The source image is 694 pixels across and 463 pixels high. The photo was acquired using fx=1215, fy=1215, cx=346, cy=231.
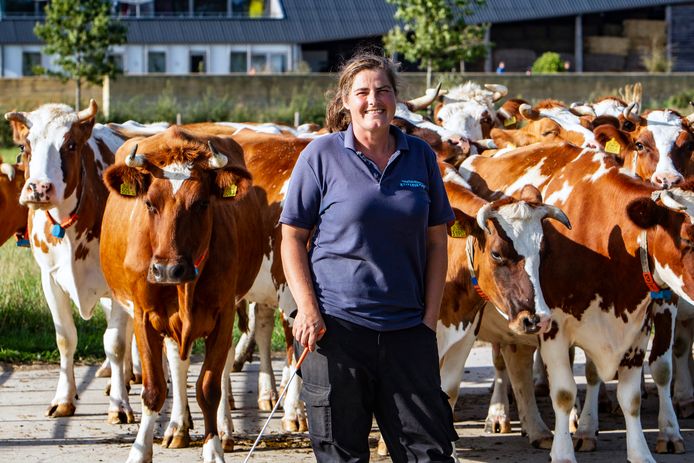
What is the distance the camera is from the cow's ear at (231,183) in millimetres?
7551

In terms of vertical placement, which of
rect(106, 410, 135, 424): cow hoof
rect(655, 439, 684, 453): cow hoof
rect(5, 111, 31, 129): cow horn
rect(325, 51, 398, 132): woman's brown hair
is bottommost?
rect(106, 410, 135, 424): cow hoof

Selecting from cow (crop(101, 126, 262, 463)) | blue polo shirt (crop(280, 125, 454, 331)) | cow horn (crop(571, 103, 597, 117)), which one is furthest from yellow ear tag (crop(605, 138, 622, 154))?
blue polo shirt (crop(280, 125, 454, 331))

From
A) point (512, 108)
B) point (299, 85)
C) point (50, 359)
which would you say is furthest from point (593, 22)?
point (50, 359)

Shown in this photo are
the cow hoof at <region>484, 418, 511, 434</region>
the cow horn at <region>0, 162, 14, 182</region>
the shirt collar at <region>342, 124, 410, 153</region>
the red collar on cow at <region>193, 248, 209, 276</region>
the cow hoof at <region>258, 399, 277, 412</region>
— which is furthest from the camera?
the cow horn at <region>0, 162, 14, 182</region>

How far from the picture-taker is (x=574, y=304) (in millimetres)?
7871

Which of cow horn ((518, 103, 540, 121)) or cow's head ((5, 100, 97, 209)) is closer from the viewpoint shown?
cow's head ((5, 100, 97, 209))

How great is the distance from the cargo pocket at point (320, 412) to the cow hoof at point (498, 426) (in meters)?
3.77

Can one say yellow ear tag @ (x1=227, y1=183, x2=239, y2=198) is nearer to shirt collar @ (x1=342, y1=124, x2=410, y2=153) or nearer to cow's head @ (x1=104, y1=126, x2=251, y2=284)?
cow's head @ (x1=104, y1=126, x2=251, y2=284)

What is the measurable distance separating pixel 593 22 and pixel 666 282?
56.3m

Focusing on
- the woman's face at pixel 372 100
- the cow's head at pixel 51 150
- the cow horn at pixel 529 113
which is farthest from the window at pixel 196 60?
the woman's face at pixel 372 100

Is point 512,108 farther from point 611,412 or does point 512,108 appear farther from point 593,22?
point 593,22

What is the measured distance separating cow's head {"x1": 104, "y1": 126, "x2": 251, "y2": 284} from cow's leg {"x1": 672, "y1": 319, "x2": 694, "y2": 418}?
4163 mm

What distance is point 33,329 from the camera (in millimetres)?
12492

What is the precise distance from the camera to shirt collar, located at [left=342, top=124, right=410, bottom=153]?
17.7 ft
